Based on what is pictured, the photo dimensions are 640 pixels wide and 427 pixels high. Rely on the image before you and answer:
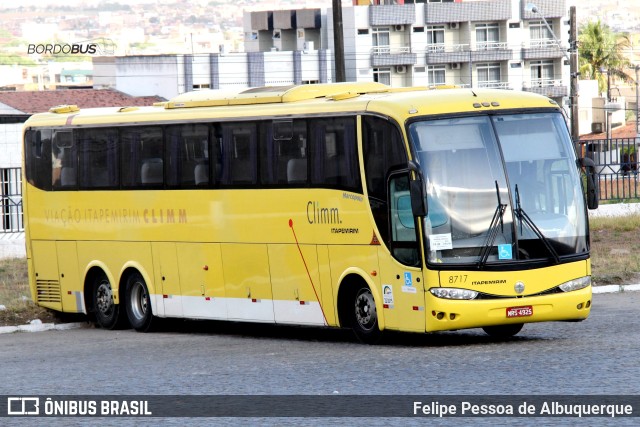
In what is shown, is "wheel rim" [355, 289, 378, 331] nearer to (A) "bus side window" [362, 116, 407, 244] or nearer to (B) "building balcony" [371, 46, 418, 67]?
(A) "bus side window" [362, 116, 407, 244]

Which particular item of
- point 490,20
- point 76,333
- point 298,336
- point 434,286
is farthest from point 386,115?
point 490,20

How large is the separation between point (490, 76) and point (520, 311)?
279ft

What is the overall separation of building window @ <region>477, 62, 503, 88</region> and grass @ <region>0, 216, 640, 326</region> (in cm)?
6687

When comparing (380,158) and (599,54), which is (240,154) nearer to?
(380,158)

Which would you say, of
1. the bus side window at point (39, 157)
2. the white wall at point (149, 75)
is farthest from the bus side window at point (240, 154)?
the white wall at point (149, 75)

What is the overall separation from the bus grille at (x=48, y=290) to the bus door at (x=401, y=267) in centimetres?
826

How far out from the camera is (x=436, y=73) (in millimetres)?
98625

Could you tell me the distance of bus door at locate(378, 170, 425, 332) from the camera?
15.7 meters

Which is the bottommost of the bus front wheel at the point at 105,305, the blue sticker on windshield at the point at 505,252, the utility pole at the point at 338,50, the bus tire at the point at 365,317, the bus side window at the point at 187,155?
the bus front wheel at the point at 105,305

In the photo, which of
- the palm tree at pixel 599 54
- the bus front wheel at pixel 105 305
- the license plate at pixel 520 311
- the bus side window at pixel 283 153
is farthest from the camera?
the palm tree at pixel 599 54

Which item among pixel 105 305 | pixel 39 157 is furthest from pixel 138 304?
pixel 39 157

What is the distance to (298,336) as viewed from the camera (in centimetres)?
1900

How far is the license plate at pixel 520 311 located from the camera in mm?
15508

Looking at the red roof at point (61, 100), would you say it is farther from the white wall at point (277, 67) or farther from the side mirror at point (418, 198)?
the side mirror at point (418, 198)
